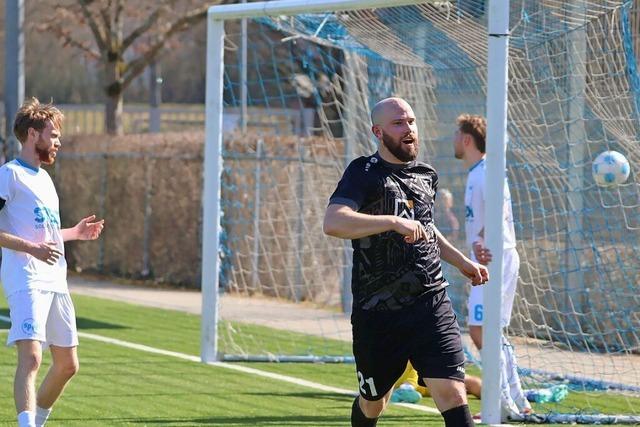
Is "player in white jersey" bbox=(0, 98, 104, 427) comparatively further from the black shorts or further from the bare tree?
the bare tree

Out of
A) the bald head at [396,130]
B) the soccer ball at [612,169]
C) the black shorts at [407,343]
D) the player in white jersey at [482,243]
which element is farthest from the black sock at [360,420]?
the soccer ball at [612,169]

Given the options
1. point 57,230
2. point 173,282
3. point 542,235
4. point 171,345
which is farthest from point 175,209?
point 57,230

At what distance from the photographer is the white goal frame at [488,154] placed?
8.62 m

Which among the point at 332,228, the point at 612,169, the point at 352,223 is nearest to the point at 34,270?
the point at 332,228

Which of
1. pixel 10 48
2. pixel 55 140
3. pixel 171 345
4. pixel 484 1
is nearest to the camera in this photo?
pixel 55 140

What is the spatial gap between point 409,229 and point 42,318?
241 centimetres

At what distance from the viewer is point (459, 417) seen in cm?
614

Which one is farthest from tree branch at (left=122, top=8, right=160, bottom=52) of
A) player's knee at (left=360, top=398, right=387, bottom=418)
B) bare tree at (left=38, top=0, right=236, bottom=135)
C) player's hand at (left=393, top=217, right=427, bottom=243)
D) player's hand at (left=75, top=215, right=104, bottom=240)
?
player's hand at (left=393, top=217, right=427, bottom=243)

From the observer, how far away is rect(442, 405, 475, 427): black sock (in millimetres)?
6137

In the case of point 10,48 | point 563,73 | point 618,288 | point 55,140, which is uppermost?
point 10,48

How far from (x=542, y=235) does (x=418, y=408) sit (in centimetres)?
318

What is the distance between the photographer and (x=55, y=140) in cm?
731

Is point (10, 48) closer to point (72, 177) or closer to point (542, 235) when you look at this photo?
point (72, 177)

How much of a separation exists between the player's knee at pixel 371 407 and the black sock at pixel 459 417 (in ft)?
1.88
